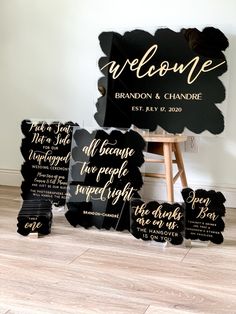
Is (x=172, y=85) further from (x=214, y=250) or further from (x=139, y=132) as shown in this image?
(x=214, y=250)

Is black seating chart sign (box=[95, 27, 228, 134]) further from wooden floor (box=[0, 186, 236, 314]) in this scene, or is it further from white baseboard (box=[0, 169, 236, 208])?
wooden floor (box=[0, 186, 236, 314])

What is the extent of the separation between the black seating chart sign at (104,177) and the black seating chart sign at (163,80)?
0.45 metres

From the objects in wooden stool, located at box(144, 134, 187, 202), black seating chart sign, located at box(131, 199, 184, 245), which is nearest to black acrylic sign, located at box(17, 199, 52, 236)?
black seating chart sign, located at box(131, 199, 184, 245)

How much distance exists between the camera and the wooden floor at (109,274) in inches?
55.7

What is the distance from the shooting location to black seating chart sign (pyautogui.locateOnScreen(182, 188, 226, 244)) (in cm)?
192

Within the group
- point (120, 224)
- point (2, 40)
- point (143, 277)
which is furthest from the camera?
point (2, 40)

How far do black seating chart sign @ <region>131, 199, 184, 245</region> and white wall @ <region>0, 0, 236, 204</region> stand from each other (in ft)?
2.61

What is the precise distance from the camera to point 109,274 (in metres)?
1.65

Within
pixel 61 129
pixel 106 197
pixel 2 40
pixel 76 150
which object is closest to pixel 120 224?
pixel 106 197

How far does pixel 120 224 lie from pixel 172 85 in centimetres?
86

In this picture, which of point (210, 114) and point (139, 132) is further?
point (210, 114)

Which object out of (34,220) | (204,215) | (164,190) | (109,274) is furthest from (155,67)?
→ (109,274)

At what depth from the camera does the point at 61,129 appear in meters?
2.26

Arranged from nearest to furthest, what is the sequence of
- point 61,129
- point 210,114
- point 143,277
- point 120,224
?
1. point 143,277
2. point 120,224
3. point 61,129
4. point 210,114
